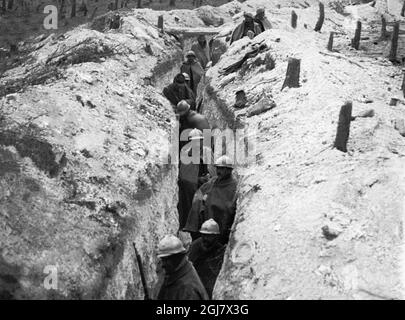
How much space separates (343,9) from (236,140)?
2200cm

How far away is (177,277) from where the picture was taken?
4.84 m

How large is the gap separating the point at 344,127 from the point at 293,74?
3.18 metres

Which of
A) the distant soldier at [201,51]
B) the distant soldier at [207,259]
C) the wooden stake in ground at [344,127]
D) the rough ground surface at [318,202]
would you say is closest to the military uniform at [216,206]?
the rough ground surface at [318,202]

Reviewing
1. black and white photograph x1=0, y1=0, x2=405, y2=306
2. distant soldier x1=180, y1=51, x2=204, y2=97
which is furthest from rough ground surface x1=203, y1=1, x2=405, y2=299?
distant soldier x1=180, y1=51, x2=204, y2=97

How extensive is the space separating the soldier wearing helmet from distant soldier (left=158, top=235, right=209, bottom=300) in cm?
172

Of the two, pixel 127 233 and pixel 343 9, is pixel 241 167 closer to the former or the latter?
pixel 127 233

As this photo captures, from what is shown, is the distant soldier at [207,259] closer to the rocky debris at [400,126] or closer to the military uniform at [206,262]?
the military uniform at [206,262]

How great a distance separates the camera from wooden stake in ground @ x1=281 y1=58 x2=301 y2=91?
367 inches

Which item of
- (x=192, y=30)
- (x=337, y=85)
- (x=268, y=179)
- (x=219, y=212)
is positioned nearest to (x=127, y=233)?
(x=219, y=212)

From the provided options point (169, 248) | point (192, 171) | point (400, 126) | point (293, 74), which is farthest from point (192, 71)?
point (169, 248)

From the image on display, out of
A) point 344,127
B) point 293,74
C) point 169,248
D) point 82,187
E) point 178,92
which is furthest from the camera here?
point 178,92

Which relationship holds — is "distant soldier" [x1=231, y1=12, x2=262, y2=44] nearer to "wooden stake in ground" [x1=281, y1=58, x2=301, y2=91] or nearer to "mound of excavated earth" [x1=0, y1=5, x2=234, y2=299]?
"mound of excavated earth" [x1=0, y1=5, x2=234, y2=299]

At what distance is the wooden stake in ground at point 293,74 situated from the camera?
932 cm

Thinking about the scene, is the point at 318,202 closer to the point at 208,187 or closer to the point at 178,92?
the point at 208,187
